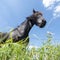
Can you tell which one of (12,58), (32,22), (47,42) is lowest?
(12,58)

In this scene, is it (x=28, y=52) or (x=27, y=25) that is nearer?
(x=28, y=52)

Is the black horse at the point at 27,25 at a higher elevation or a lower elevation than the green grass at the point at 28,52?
higher

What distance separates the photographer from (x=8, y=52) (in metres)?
2.34

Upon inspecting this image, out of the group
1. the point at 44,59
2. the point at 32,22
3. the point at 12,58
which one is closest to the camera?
the point at 12,58

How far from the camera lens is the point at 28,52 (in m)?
2.54

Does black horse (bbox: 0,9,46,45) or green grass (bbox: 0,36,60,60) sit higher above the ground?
black horse (bbox: 0,9,46,45)

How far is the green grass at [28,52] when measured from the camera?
233cm

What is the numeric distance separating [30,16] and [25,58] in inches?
359

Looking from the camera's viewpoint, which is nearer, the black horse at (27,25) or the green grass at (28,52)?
the green grass at (28,52)

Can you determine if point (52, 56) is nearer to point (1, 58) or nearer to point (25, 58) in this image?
point (25, 58)

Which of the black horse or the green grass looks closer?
the green grass

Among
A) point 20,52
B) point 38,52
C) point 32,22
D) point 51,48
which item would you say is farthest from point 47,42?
point 32,22

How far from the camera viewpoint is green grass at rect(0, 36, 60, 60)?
2331 mm

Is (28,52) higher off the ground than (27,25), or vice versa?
(27,25)
